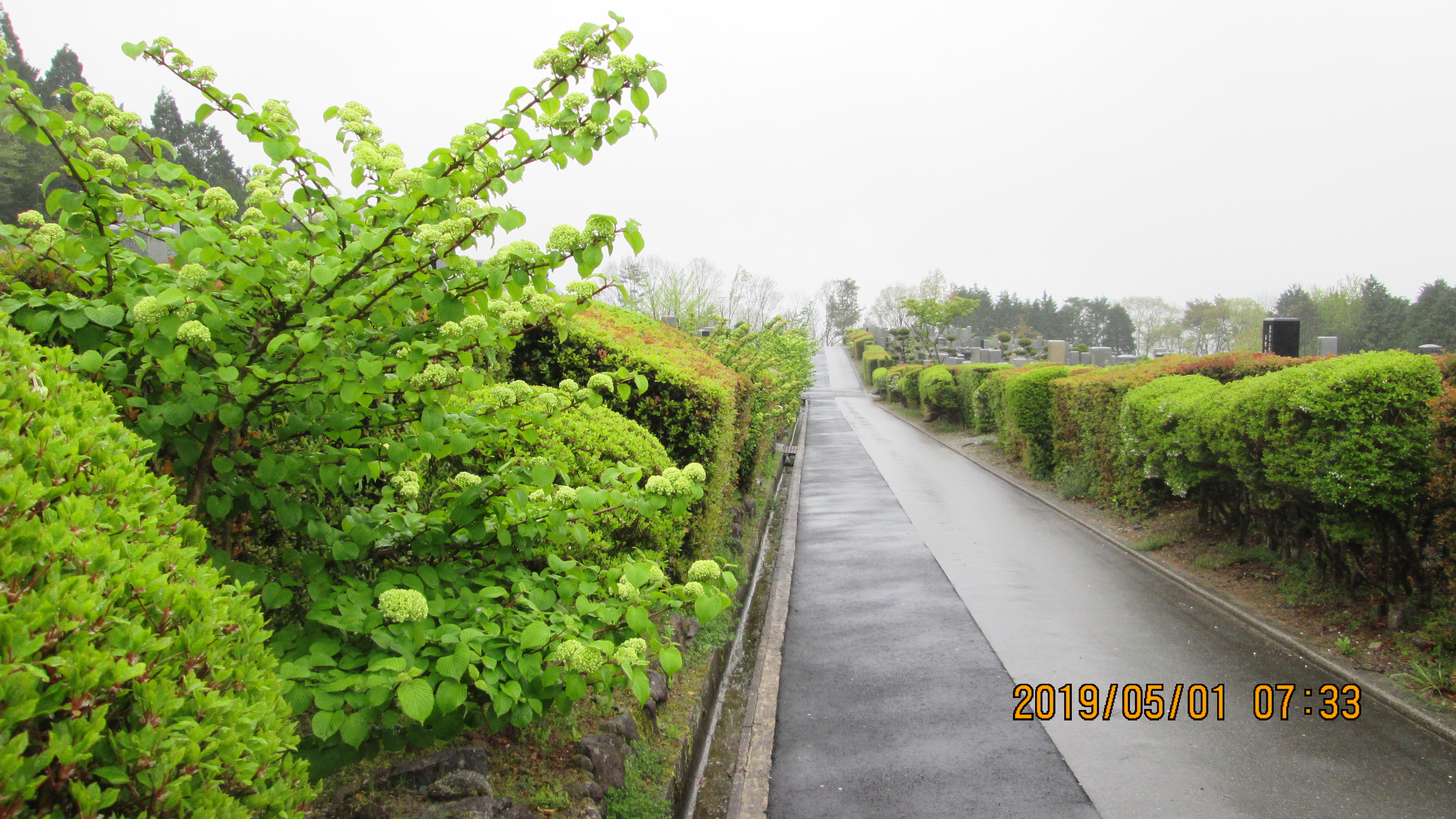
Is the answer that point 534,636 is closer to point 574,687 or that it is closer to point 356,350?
point 574,687

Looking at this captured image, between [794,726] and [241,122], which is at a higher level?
[241,122]

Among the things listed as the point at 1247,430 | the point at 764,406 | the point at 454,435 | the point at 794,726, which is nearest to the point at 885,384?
the point at 764,406

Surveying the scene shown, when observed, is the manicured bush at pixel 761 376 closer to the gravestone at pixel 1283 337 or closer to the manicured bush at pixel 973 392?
the manicured bush at pixel 973 392

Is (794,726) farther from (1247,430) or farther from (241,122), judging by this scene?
(1247,430)

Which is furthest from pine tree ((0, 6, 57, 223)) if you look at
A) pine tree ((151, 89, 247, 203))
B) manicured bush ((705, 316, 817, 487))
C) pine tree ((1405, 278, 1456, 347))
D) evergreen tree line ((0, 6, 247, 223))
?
pine tree ((1405, 278, 1456, 347))

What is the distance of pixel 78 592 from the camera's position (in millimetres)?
1281

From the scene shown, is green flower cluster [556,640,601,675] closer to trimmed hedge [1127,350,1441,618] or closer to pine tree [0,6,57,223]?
trimmed hedge [1127,350,1441,618]

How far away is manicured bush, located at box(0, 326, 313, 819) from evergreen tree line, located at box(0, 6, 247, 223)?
2520 centimetres

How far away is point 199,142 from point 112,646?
51.0 meters

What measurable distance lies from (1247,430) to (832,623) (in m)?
4.03

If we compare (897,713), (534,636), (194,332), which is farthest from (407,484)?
(897,713)

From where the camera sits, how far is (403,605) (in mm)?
2154

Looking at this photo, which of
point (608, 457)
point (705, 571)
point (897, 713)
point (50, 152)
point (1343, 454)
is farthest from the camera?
point (50, 152)

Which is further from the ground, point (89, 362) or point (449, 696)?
point (89, 362)
